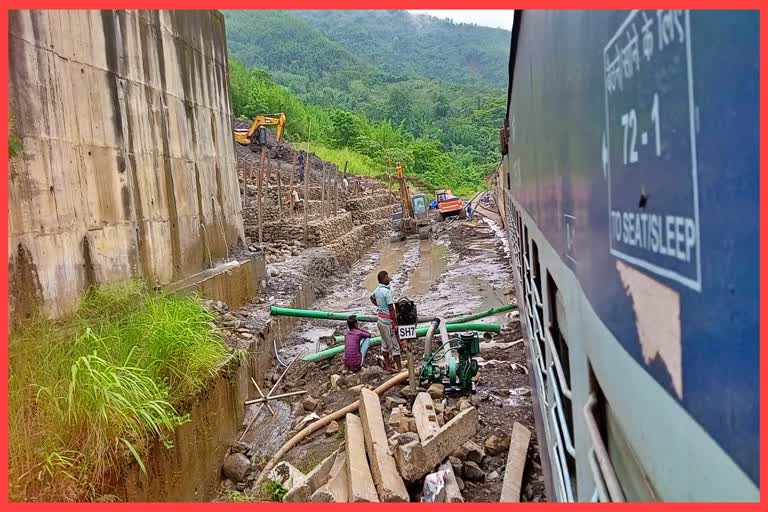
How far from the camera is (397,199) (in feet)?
117

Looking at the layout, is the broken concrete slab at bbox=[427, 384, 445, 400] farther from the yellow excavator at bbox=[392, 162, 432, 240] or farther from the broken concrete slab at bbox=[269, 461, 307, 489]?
the yellow excavator at bbox=[392, 162, 432, 240]

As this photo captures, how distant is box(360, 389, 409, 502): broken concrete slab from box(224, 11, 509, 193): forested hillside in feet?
105

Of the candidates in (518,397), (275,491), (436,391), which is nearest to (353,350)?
(436,391)

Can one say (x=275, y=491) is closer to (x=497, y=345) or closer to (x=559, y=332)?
(x=559, y=332)

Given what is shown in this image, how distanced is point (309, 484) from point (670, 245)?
4.31m

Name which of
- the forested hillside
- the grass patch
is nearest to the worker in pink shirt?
the grass patch

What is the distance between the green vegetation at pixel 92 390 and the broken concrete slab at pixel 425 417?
6.48ft

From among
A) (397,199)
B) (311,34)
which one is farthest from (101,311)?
(311,34)

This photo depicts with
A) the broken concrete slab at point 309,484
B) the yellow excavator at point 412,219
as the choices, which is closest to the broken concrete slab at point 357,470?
the broken concrete slab at point 309,484

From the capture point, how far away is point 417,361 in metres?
7.80

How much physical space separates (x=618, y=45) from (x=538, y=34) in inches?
68.2

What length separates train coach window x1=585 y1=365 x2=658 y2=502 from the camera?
1.29 m

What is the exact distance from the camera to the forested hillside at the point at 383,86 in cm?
4544

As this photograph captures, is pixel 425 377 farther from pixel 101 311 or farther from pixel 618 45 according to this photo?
pixel 618 45
